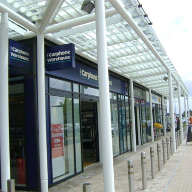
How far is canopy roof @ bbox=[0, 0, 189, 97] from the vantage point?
5.51 m

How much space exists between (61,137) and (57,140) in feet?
0.77

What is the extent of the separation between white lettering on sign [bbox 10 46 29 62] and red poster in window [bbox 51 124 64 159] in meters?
2.14

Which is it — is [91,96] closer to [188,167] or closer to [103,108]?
[188,167]

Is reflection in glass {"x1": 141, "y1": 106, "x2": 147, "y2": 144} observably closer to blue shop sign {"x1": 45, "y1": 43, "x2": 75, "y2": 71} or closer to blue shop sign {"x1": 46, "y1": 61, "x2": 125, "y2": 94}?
blue shop sign {"x1": 46, "y1": 61, "x2": 125, "y2": 94}

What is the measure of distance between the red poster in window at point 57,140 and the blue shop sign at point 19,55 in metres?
1.98

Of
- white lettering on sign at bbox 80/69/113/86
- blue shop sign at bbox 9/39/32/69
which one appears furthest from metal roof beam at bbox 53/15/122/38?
white lettering on sign at bbox 80/69/113/86

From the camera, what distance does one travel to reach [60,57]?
22.4ft

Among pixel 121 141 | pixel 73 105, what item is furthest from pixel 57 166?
pixel 121 141

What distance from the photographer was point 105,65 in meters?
4.78

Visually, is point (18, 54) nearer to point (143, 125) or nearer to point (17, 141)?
point (17, 141)

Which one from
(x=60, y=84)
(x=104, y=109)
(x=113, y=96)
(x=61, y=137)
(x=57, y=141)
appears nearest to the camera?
(x=104, y=109)

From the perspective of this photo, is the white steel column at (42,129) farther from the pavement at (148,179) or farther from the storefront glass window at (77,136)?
the storefront glass window at (77,136)

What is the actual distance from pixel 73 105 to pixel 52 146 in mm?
1747

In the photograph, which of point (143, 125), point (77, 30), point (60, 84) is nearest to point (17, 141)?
point (60, 84)
